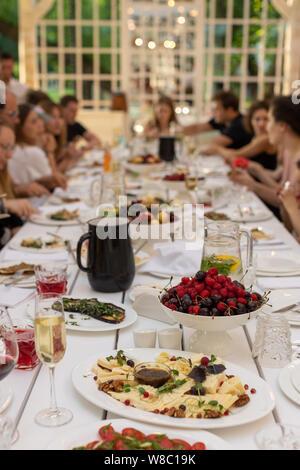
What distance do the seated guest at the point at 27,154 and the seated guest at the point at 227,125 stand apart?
69.8 inches

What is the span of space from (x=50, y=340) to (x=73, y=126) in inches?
206

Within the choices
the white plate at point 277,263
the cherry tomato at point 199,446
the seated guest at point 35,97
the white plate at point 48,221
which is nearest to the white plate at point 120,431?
the cherry tomato at point 199,446

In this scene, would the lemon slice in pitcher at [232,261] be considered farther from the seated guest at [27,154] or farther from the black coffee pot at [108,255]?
the seated guest at [27,154]

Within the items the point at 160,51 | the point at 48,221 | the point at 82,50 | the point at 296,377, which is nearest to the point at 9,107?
the point at 48,221

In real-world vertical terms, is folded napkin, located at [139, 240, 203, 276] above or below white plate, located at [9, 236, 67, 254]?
above

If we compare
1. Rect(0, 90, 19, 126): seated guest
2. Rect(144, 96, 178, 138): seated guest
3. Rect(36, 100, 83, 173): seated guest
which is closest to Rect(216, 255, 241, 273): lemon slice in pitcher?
Rect(0, 90, 19, 126): seated guest

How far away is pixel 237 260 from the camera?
1.56 m

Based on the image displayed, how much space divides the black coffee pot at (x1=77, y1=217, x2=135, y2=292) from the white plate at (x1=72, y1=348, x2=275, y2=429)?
0.45 meters

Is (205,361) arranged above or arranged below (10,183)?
above

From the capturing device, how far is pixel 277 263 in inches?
74.8

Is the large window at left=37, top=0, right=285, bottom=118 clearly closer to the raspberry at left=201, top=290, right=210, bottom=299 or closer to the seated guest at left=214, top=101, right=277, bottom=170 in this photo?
the seated guest at left=214, top=101, right=277, bottom=170

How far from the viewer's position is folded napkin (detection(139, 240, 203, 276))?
1.79m

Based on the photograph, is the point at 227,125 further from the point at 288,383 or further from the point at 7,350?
the point at 7,350

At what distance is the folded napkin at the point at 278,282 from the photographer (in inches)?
66.7
